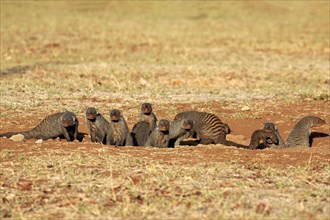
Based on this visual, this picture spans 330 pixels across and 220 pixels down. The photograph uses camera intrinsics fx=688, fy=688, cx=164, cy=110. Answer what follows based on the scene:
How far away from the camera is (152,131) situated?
9109mm

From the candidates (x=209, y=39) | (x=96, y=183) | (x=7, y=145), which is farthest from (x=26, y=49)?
(x=96, y=183)

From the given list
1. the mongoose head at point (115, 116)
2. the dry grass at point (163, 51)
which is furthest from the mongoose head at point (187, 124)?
the dry grass at point (163, 51)

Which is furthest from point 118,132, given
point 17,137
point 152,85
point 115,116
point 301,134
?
point 152,85

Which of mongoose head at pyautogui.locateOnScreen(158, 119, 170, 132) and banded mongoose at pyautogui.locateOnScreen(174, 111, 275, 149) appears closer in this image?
mongoose head at pyautogui.locateOnScreen(158, 119, 170, 132)

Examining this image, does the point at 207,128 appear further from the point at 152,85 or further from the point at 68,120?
the point at 152,85

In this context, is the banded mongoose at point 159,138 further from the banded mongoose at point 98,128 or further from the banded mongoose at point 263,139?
the banded mongoose at point 263,139

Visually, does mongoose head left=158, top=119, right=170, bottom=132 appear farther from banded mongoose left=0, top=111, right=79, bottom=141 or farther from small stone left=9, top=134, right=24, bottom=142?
small stone left=9, top=134, right=24, bottom=142

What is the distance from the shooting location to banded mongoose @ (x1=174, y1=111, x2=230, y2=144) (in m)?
9.50

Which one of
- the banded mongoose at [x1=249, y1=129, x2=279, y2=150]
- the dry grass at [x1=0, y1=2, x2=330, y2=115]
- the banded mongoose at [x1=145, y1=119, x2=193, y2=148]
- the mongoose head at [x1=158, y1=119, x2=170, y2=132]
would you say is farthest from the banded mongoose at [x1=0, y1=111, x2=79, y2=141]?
the banded mongoose at [x1=249, y1=129, x2=279, y2=150]

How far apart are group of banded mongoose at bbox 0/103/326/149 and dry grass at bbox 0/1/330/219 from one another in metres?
1.34

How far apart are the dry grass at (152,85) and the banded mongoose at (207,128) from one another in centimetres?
130

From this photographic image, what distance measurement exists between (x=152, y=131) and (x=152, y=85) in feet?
16.6

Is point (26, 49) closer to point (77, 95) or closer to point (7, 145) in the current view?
point (77, 95)

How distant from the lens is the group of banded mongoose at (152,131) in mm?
8938
